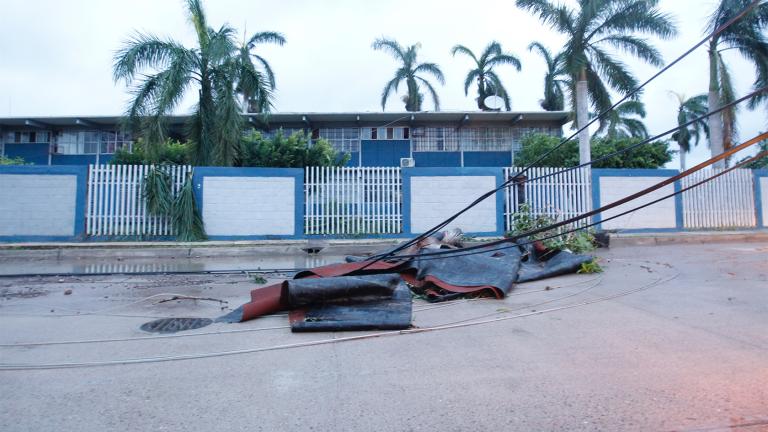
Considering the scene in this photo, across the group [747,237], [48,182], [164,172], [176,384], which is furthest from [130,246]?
[747,237]

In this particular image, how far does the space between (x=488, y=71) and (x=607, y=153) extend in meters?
10.1

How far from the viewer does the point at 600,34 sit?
1552 centimetres

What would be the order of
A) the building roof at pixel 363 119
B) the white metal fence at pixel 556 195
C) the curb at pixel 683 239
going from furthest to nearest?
the building roof at pixel 363 119
the white metal fence at pixel 556 195
the curb at pixel 683 239

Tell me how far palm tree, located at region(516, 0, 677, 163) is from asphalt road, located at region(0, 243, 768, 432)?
1170cm

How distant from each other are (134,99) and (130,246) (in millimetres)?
4606

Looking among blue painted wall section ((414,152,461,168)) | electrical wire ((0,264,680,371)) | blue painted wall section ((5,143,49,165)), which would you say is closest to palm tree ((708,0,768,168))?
blue painted wall section ((414,152,461,168))

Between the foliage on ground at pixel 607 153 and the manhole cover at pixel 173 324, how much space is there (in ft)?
53.6

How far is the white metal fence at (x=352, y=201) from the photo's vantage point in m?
13.3

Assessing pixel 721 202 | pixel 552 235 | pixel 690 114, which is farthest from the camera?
pixel 690 114

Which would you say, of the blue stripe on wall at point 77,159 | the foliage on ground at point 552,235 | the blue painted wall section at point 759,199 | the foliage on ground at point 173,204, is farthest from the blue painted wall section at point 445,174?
the blue stripe on wall at point 77,159

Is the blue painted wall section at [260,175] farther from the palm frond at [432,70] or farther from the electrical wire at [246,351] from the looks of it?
the palm frond at [432,70]

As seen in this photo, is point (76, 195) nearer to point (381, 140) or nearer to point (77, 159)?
point (77, 159)

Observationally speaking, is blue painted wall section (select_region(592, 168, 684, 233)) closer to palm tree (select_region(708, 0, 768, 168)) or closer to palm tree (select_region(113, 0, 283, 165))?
palm tree (select_region(708, 0, 768, 168))

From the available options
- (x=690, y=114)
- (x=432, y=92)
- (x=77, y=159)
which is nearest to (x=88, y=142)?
(x=77, y=159)
